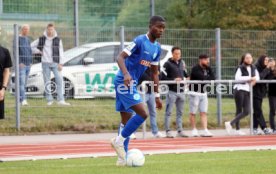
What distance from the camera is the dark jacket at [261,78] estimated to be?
23234mm

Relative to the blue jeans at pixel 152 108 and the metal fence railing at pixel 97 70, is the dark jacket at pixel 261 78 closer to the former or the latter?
the metal fence railing at pixel 97 70

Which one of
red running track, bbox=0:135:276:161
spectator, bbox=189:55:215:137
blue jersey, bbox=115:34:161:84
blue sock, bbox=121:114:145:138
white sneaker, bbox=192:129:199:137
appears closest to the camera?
blue sock, bbox=121:114:145:138

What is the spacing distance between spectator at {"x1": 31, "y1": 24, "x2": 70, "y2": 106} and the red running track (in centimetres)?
382

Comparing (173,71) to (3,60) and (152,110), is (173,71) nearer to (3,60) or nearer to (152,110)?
(152,110)

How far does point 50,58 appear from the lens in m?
23.4

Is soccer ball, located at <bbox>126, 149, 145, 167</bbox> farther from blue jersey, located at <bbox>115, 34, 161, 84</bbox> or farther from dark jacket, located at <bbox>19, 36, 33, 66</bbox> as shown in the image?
dark jacket, located at <bbox>19, 36, 33, 66</bbox>

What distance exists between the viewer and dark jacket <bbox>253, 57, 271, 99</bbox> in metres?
23.2

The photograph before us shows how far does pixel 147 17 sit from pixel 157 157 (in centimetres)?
1459

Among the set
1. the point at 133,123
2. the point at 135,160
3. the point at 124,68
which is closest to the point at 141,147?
the point at 133,123

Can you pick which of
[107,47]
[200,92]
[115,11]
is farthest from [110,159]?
[115,11]

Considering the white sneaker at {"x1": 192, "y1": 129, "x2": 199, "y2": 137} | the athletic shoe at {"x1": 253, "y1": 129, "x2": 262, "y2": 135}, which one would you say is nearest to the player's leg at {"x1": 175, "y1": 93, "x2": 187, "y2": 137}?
the white sneaker at {"x1": 192, "y1": 129, "x2": 199, "y2": 137}

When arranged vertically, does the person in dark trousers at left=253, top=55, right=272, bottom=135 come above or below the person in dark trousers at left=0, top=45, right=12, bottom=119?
below

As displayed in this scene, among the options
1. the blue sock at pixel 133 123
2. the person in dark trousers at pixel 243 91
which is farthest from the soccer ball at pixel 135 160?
the person in dark trousers at pixel 243 91

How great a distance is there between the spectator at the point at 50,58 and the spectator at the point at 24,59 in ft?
1.00
